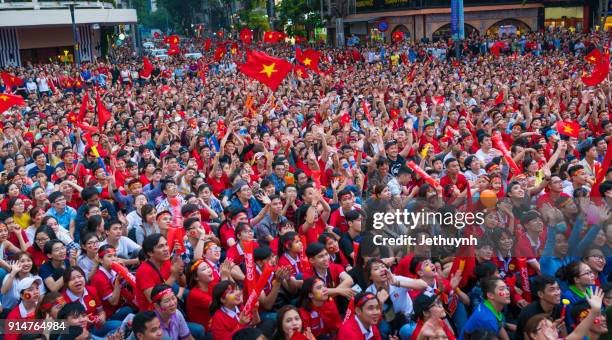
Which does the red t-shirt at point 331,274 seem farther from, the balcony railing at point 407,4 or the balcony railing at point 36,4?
the balcony railing at point 36,4

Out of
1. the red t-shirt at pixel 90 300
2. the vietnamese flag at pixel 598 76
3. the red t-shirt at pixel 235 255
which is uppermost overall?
the vietnamese flag at pixel 598 76

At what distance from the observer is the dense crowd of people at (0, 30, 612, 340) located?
14.2 ft

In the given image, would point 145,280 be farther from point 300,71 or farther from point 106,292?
point 300,71

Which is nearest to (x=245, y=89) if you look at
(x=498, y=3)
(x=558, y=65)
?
(x=558, y=65)

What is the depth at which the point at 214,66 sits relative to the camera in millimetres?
26141

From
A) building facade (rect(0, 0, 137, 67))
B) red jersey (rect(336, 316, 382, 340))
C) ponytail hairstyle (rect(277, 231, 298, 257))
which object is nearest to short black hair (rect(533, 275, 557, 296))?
red jersey (rect(336, 316, 382, 340))

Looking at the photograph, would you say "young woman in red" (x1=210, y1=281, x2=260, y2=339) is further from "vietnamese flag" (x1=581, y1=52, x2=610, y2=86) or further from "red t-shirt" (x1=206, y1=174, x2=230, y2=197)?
"vietnamese flag" (x1=581, y1=52, x2=610, y2=86)

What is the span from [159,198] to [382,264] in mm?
3387

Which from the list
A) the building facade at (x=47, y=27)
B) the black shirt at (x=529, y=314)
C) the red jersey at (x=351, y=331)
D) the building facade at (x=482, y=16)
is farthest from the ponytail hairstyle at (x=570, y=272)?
the building facade at (x=47, y=27)

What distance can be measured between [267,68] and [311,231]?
280 inches

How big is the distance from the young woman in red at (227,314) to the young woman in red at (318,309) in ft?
1.14

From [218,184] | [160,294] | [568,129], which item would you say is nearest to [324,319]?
[160,294]

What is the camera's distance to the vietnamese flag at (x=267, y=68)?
12406 mm
